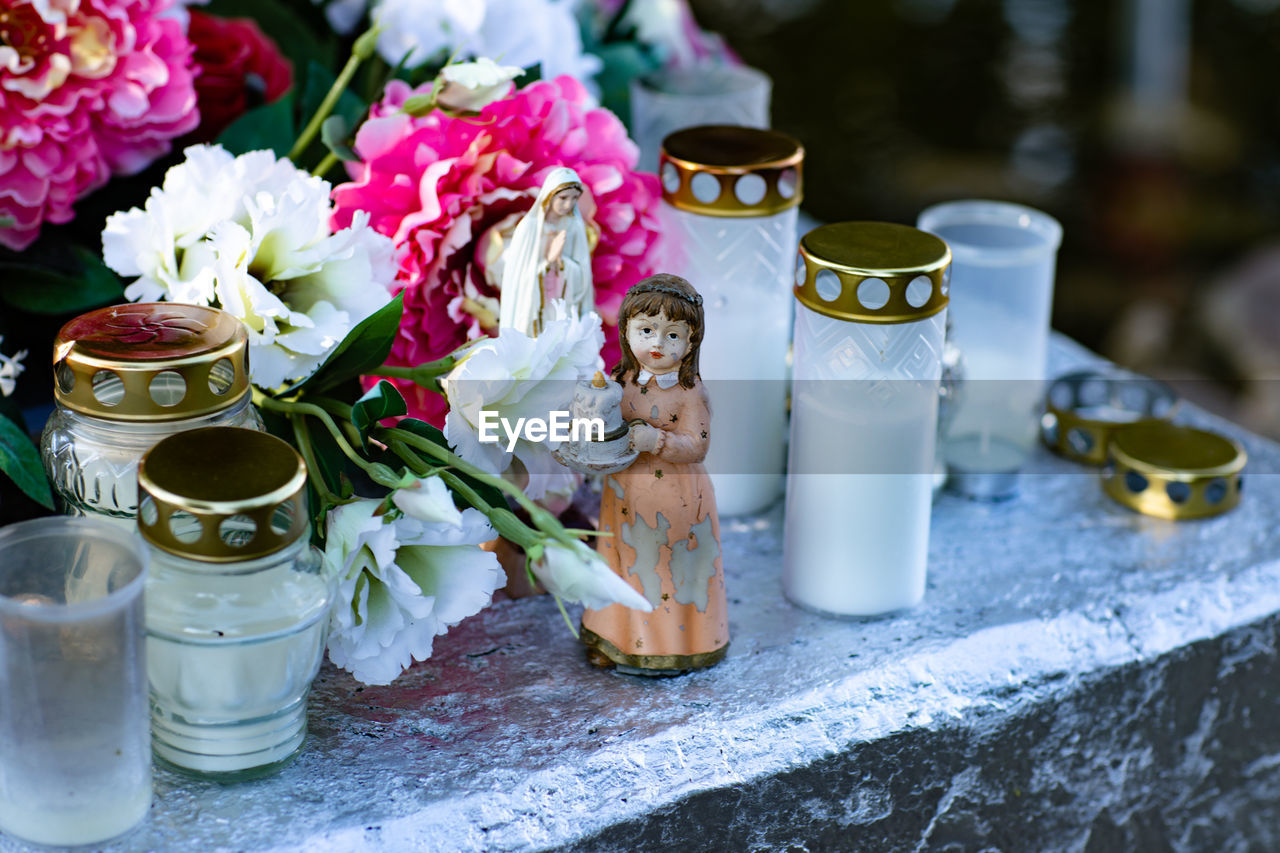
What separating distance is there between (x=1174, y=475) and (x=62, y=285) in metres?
0.66

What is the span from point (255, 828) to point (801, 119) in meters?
2.00

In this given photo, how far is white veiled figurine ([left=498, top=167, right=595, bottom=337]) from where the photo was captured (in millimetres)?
639

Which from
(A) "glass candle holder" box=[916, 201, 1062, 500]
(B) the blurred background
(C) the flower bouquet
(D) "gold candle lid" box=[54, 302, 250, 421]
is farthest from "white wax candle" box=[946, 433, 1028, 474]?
(B) the blurred background

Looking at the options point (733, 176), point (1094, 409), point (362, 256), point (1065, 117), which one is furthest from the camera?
point (1065, 117)

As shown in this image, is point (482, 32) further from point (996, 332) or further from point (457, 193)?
point (996, 332)

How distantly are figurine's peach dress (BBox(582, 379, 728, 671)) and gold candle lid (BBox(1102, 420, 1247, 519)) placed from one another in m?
0.33

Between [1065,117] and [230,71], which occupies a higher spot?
[230,71]

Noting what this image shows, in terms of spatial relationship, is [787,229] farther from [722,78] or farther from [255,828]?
[255,828]

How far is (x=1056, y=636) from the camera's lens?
73 centimetres

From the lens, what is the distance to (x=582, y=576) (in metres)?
0.52

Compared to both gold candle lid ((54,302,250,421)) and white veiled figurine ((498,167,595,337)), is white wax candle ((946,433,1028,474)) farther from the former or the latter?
gold candle lid ((54,302,250,421))

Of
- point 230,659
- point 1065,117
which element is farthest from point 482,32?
point 1065,117

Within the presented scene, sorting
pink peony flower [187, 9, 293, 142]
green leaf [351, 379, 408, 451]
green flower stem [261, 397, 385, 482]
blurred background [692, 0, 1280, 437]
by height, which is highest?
pink peony flower [187, 9, 293, 142]

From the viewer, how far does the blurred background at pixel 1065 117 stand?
234 cm
